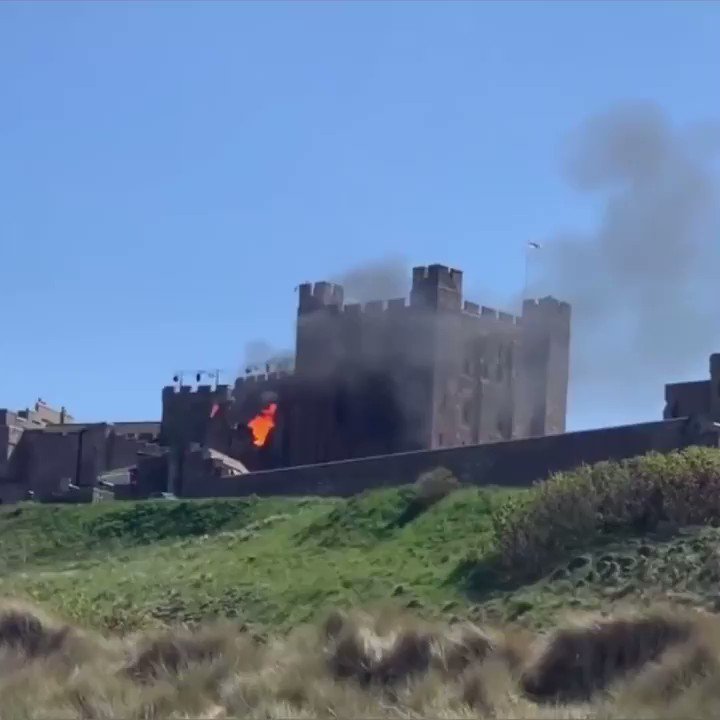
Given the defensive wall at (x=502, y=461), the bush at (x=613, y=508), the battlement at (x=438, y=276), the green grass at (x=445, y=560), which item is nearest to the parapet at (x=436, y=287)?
the battlement at (x=438, y=276)

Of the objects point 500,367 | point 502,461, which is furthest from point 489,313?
point 502,461

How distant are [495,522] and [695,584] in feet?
23.7

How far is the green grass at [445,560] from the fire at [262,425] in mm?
30117

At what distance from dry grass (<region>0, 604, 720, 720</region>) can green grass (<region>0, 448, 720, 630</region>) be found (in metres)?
3.63

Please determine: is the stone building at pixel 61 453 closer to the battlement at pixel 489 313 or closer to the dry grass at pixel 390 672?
the battlement at pixel 489 313

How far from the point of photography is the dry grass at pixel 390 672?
17.8m

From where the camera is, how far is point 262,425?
7306 centimetres

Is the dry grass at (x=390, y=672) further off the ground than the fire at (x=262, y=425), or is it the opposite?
the fire at (x=262, y=425)

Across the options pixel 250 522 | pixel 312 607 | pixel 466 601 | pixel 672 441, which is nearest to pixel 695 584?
pixel 466 601

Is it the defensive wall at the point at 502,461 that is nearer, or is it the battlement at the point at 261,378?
the defensive wall at the point at 502,461

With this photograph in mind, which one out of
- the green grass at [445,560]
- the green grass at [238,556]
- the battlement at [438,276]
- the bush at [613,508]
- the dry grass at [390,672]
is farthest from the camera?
the battlement at [438,276]

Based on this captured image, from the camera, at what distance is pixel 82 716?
2039 centimetres

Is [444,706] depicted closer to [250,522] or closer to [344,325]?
[250,522]

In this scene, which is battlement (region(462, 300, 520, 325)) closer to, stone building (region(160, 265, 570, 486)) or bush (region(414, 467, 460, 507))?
stone building (region(160, 265, 570, 486))
